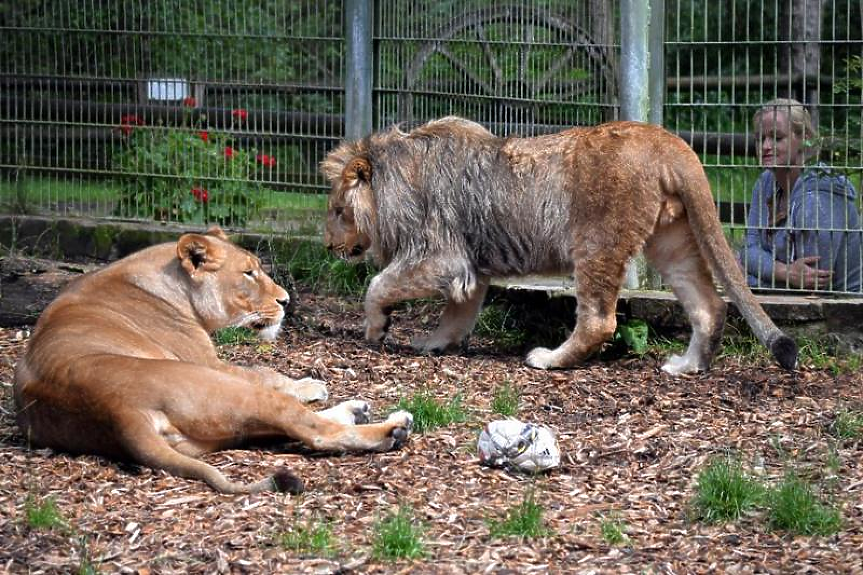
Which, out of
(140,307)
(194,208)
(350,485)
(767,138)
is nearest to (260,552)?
(350,485)

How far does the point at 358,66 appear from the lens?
9.16 m

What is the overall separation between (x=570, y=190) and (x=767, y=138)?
1396 mm

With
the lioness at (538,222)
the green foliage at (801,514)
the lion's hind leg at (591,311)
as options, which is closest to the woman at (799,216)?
the lioness at (538,222)

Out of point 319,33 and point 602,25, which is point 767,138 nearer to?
point 602,25

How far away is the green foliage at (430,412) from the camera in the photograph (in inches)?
225

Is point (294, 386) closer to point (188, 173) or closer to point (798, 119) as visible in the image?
point (798, 119)

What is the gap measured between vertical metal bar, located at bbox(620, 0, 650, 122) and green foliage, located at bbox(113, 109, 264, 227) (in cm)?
309

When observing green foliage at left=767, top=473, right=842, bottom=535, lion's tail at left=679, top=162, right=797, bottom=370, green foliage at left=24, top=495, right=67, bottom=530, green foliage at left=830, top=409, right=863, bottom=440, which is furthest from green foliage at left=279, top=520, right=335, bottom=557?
lion's tail at left=679, top=162, right=797, bottom=370

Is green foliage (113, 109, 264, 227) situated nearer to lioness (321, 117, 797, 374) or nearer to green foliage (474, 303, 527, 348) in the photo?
lioness (321, 117, 797, 374)

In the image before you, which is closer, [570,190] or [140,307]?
[140,307]

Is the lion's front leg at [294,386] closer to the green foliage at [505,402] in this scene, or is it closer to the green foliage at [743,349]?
the green foliage at [505,402]

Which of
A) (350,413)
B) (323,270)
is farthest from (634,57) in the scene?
(350,413)

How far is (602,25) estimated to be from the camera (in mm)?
7891

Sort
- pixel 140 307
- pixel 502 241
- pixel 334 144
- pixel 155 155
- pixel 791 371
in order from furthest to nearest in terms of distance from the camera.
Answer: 1. pixel 155 155
2. pixel 334 144
3. pixel 502 241
4. pixel 791 371
5. pixel 140 307
